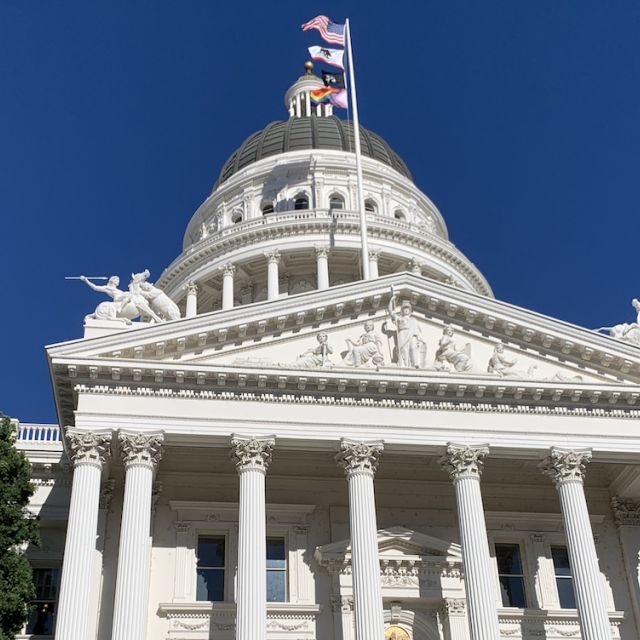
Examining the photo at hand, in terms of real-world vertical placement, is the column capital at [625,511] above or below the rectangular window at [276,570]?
above

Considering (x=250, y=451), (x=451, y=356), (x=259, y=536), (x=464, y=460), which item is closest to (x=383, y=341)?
(x=451, y=356)

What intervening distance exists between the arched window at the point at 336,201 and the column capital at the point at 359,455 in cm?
2687

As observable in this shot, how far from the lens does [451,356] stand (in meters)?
27.1

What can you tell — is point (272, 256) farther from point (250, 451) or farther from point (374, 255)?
point (250, 451)

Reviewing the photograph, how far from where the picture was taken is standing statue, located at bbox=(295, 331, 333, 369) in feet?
86.6

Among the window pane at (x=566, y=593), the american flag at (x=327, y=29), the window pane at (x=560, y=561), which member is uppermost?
the american flag at (x=327, y=29)

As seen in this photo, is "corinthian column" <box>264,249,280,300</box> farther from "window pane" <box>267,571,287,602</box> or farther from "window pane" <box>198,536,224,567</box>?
"window pane" <box>267,571,287,602</box>

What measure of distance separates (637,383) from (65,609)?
16.2 meters

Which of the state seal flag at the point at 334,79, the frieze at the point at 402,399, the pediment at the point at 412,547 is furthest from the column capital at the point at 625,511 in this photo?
the state seal flag at the point at 334,79

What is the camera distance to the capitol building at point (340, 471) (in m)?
24.3

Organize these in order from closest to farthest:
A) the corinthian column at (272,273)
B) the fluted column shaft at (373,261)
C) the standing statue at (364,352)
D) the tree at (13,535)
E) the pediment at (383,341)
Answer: the tree at (13,535) < the pediment at (383,341) < the standing statue at (364,352) < the fluted column shaft at (373,261) < the corinthian column at (272,273)

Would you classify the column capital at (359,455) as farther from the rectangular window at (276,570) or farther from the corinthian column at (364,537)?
the rectangular window at (276,570)

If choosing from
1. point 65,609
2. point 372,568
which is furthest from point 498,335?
point 65,609

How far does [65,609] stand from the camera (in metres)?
22.1
